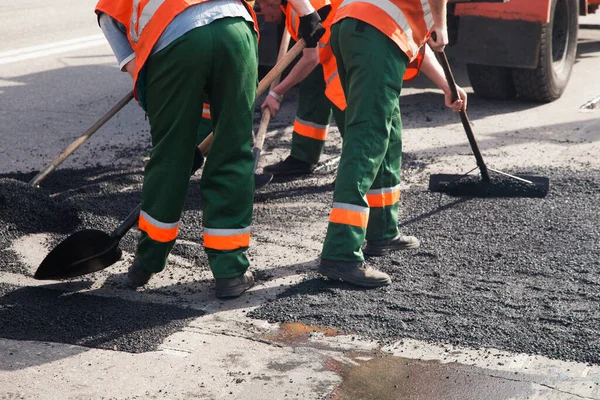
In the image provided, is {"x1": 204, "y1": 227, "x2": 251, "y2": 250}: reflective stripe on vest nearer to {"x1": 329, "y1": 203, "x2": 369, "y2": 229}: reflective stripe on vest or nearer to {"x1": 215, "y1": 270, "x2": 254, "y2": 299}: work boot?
{"x1": 215, "y1": 270, "x2": 254, "y2": 299}: work boot

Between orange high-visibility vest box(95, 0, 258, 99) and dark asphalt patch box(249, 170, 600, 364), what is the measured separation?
1199 millimetres

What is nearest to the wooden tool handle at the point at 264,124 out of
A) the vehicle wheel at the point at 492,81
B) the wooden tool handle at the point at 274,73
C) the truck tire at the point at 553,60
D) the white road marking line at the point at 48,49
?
the wooden tool handle at the point at 274,73

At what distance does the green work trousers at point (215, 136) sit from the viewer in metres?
3.84

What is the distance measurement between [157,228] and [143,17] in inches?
35.5

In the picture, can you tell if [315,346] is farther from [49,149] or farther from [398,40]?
[49,149]

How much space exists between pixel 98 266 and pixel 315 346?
1.17 m

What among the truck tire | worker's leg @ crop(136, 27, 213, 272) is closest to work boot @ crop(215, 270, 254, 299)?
worker's leg @ crop(136, 27, 213, 272)

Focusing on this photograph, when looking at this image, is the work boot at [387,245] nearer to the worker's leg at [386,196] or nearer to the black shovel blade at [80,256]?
the worker's leg at [386,196]

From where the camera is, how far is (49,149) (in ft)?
21.6

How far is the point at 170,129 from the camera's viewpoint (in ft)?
12.8

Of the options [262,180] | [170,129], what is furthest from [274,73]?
[262,180]

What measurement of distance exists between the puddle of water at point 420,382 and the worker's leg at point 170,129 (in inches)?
41.3

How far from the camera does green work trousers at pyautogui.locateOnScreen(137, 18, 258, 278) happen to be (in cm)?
384

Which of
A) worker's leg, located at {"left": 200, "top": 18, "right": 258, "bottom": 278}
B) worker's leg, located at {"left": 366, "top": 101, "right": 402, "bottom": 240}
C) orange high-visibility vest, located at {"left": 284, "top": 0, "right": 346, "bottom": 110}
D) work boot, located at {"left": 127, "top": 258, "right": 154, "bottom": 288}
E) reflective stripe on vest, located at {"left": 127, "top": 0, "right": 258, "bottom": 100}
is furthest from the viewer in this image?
orange high-visibility vest, located at {"left": 284, "top": 0, "right": 346, "bottom": 110}
